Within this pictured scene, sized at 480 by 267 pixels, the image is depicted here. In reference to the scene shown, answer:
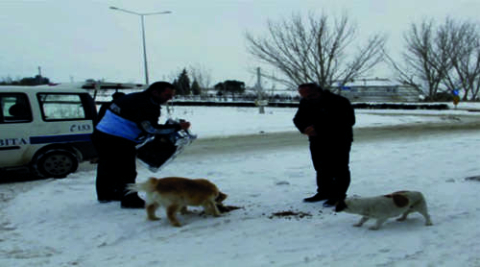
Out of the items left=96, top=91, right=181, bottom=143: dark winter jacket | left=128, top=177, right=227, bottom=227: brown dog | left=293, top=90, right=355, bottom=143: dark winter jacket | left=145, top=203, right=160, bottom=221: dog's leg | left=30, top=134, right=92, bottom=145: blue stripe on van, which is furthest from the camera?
left=30, top=134, right=92, bottom=145: blue stripe on van

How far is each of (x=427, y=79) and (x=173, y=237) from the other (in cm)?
4341

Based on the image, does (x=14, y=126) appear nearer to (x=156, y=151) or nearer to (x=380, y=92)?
(x=156, y=151)

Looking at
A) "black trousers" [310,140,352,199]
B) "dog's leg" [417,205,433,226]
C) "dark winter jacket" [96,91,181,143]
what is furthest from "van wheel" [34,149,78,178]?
"dog's leg" [417,205,433,226]

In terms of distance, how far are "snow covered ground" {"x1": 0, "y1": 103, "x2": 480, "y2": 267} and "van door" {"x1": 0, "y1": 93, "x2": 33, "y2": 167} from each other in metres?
0.52

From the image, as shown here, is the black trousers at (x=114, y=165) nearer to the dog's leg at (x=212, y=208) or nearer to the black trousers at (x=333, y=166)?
the dog's leg at (x=212, y=208)

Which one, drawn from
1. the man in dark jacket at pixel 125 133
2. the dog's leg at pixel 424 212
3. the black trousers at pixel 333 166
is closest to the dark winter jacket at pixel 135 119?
the man in dark jacket at pixel 125 133

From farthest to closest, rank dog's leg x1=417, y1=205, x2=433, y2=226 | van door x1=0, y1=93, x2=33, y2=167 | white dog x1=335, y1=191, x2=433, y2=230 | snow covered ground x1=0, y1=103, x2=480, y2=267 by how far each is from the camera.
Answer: van door x1=0, y1=93, x2=33, y2=167 < dog's leg x1=417, y1=205, x2=433, y2=226 < white dog x1=335, y1=191, x2=433, y2=230 < snow covered ground x1=0, y1=103, x2=480, y2=267

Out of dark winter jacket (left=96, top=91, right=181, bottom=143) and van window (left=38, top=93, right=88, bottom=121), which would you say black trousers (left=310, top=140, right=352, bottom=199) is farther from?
van window (left=38, top=93, right=88, bottom=121)

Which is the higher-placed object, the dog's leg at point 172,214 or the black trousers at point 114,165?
the black trousers at point 114,165

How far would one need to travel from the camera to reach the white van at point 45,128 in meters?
7.05

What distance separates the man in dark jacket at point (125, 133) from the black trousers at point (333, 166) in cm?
172

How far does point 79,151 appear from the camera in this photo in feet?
25.5

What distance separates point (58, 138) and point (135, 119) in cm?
345

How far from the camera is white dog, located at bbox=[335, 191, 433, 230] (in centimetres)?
400
